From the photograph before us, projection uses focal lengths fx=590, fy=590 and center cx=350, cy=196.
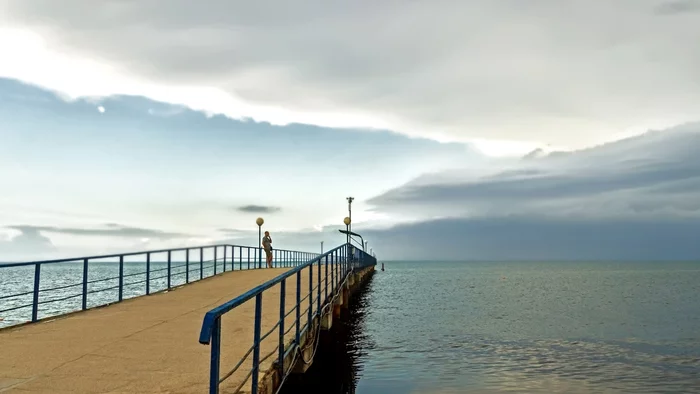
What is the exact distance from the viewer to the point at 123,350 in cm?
785

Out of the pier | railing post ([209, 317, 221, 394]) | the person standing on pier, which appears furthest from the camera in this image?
the person standing on pier

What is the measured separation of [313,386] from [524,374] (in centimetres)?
523

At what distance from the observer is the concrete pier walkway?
6172 mm

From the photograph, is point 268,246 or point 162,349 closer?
point 162,349

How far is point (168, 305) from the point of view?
13.1 meters

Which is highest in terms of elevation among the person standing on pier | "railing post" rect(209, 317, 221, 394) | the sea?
the person standing on pier

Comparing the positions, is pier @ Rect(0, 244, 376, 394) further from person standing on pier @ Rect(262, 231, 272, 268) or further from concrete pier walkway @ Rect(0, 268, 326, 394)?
person standing on pier @ Rect(262, 231, 272, 268)

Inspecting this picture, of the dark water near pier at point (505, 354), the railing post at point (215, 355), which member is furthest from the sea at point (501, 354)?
the railing post at point (215, 355)

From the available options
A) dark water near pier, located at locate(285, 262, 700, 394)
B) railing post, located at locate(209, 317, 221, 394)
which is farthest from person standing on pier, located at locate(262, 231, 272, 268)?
railing post, located at locate(209, 317, 221, 394)

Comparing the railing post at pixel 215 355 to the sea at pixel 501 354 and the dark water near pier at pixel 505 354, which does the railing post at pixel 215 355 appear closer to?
the sea at pixel 501 354

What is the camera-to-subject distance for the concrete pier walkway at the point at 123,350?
20.2 ft

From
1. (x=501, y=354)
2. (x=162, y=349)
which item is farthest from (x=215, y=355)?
(x=501, y=354)

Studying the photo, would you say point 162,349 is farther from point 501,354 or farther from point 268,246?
point 268,246

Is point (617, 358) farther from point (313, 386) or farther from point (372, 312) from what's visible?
point (372, 312)
